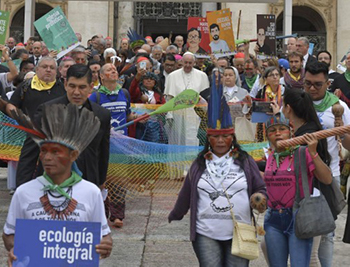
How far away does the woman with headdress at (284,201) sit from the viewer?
17.9 feet

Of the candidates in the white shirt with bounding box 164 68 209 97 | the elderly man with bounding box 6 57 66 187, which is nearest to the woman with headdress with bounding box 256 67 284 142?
the white shirt with bounding box 164 68 209 97

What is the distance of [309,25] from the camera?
94.6ft

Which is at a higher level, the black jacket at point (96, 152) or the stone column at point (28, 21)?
the stone column at point (28, 21)

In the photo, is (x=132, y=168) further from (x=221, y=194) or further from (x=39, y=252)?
(x=39, y=252)

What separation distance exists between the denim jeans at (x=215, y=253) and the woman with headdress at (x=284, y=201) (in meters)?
0.38

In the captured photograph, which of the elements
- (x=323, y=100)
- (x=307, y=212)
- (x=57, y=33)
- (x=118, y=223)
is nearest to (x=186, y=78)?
(x=57, y=33)

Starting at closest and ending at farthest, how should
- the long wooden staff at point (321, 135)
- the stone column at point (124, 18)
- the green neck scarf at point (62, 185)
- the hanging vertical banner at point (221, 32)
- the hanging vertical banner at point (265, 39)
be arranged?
the green neck scarf at point (62, 185), the long wooden staff at point (321, 135), the hanging vertical banner at point (221, 32), the hanging vertical banner at point (265, 39), the stone column at point (124, 18)

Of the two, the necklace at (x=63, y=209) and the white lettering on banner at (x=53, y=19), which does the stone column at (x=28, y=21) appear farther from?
the necklace at (x=63, y=209)

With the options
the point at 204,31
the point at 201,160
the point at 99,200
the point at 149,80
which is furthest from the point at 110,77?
A: the point at 204,31

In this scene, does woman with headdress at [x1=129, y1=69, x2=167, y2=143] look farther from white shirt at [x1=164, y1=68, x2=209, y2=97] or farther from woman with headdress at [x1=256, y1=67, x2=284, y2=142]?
woman with headdress at [x1=256, y1=67, x2=284, y2=142]

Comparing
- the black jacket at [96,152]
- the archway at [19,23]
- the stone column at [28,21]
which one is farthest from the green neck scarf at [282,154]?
the archway at [19,23]

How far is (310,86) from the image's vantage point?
21.0 feet

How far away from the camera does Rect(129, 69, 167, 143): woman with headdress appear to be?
A: 33.8 ft

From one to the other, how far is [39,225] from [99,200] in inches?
15.8
